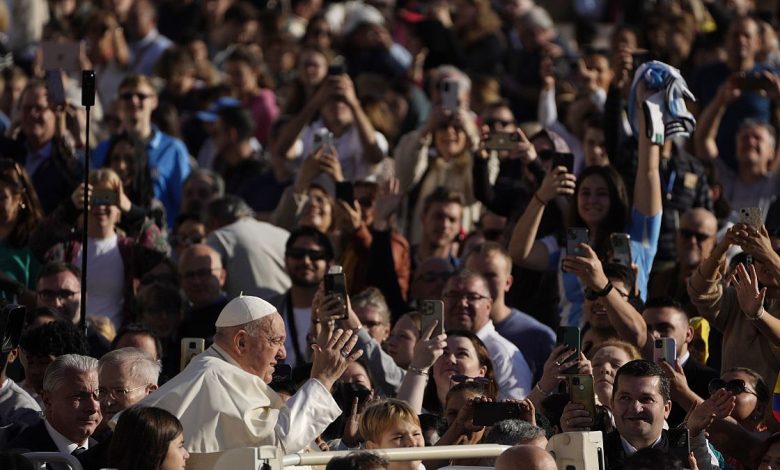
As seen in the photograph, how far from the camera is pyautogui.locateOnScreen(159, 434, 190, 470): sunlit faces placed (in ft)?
26.1

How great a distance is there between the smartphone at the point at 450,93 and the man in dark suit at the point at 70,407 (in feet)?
17.2

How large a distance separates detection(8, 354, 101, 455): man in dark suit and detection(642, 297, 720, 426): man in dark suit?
3.18 m

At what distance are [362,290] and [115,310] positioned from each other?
159 centimetres

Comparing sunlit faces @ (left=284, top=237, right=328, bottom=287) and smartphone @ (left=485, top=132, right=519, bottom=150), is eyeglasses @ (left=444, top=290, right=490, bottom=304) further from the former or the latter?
smartphone @ (left=485, top=132, right=519, bottom=150)

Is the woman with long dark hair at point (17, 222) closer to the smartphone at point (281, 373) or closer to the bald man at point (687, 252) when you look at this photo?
the smartphone at point (281, 373)

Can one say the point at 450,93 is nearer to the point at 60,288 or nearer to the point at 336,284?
the point at 60,288

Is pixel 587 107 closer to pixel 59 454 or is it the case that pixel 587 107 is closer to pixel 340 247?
pixel 340 247

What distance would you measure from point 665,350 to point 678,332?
98 centimetres

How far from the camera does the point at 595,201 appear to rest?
40.1 ft

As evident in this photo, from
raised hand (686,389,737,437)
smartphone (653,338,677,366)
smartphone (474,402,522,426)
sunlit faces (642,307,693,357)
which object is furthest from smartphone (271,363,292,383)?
sunlit faces (642,307,693,357)

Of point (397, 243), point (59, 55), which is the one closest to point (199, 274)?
point (397, 243)

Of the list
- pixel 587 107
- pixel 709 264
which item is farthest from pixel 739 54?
pixel 709 264

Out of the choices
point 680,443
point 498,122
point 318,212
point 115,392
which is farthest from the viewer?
point 498,122

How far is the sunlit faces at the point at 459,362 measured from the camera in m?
10.8
